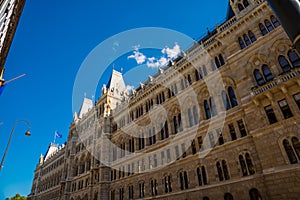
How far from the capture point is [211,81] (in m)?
22.5

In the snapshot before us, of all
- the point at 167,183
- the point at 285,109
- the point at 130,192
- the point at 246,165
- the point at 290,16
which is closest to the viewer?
the point at 290,16

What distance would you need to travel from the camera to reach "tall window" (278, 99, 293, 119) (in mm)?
15234

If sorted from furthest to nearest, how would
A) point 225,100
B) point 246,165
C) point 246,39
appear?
point 225,100 < point 246,39 < point 246,165

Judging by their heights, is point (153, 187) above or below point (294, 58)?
below

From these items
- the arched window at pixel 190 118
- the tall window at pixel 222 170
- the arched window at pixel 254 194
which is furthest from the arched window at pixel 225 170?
the arched window at pixel 190 118

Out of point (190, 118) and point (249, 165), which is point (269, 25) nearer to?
point (190, 118)

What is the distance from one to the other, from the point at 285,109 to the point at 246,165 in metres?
5.61

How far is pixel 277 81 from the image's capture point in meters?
15.7

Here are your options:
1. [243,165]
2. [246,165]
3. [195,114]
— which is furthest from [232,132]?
[195,114]

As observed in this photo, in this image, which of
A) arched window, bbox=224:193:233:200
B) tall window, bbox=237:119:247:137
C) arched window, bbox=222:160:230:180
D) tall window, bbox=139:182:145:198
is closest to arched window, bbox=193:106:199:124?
tall window, bbox=237:119:247:137

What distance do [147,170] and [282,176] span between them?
16479 mm

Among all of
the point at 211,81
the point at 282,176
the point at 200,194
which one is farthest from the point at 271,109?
the point at 200,194

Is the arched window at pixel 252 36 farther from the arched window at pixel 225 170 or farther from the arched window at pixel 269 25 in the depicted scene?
the arched window at pixel 225 170

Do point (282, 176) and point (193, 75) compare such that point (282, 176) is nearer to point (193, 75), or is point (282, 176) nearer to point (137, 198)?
point (193, 75)
